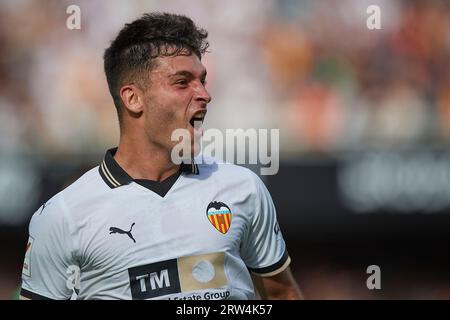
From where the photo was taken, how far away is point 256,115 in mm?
6340

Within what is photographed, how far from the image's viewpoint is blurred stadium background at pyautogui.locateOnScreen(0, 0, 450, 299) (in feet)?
20.5

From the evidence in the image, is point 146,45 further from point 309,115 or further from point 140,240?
point 309,115

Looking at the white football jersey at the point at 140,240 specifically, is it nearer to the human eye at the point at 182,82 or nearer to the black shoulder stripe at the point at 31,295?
the black shoulder stripe at the point at 31,295

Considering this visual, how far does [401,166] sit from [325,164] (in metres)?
0.68

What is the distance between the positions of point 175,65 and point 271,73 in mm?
3346

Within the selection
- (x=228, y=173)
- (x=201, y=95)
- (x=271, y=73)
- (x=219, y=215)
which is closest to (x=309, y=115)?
(x=271, y=73)

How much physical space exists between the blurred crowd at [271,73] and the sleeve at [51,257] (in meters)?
3.12

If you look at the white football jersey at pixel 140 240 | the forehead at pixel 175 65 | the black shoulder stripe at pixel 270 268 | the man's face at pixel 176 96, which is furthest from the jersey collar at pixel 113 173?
the black shoulder stripe at pixel 270 268

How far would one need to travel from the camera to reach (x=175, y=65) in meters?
3.31

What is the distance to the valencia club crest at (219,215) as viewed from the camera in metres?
3.22

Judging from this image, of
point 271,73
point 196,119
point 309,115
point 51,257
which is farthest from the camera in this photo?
point 271,73
